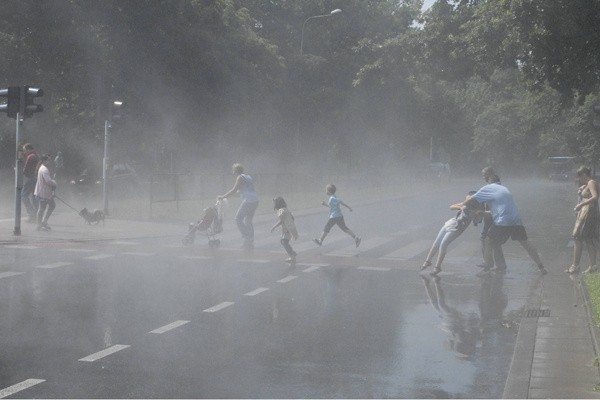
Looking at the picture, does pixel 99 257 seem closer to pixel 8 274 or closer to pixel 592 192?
pixel 8 274

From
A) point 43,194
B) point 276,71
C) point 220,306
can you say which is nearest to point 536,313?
point 220,306

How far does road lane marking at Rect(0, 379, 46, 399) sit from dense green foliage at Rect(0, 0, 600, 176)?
16208mm

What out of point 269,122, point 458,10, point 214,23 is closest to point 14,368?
point 458,10

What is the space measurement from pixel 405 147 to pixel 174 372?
202 feet

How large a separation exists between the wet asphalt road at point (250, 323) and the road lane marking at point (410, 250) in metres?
0.19

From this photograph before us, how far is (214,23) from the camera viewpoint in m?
41.2

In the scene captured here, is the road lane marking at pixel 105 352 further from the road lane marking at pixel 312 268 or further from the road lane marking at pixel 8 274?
the road lane marking at pixel 312 268

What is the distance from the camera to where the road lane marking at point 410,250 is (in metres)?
18.2

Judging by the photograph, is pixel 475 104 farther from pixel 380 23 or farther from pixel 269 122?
pixel 269 122

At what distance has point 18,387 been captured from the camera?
684 cm

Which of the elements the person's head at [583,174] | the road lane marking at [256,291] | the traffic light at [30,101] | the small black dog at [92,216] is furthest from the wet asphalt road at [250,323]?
the small black dog at [92,216]

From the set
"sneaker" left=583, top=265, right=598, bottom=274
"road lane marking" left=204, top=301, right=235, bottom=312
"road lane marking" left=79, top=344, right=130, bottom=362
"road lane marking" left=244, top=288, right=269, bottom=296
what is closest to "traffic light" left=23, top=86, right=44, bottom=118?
Answer: "road lane marking" left=244, top=288, right=269, bottom=296

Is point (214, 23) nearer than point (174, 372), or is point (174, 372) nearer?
point (174, 372)

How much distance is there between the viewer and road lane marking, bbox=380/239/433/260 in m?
18.2
